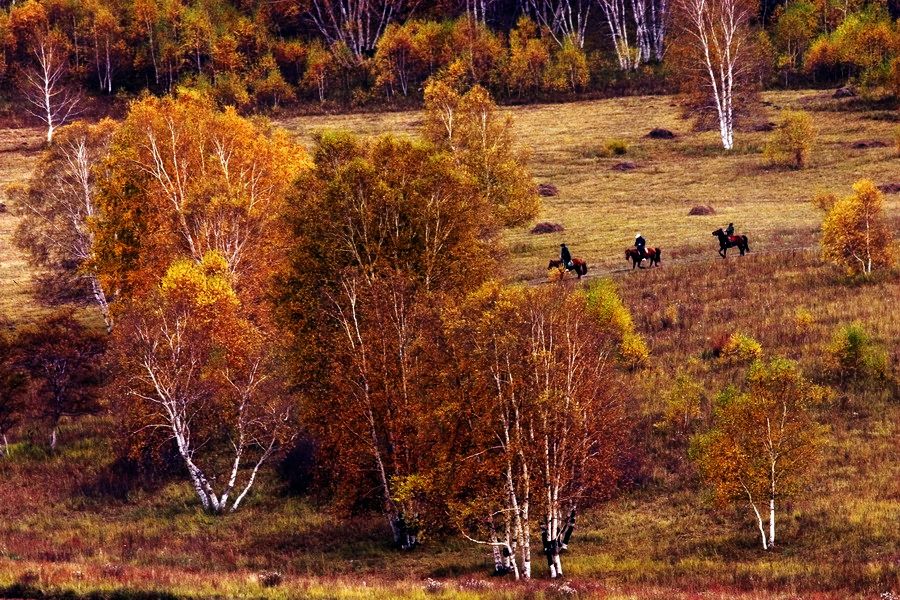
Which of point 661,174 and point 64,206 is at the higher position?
point 64,206

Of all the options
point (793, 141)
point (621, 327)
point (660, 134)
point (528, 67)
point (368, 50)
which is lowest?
point (621, 327)

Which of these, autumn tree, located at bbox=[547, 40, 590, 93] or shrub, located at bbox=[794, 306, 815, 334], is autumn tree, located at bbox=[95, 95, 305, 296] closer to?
shrub, located at bbox=[794, 306, 815, 334]

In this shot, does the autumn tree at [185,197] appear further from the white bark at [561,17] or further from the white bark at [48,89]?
the white bark at [561,17]

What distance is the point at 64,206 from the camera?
241ft

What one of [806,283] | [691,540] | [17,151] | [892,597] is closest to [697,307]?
[806,283]

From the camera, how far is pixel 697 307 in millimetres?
59781

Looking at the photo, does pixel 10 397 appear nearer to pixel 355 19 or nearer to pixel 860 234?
pixel 860 234

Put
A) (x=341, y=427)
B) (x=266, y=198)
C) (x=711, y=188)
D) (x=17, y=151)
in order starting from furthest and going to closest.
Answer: (x=17, y=151) → (x=711, y=188) → (x=266, y=198) → (x=341, y=427)

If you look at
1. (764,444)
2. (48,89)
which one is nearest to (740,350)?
(764,444)

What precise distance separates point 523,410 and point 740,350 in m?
20.1

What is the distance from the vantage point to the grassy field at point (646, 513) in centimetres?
3212

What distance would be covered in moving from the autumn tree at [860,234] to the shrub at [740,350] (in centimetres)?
1153

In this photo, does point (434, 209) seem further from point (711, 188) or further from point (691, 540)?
point (711, 188)

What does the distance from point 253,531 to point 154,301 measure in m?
13.3
